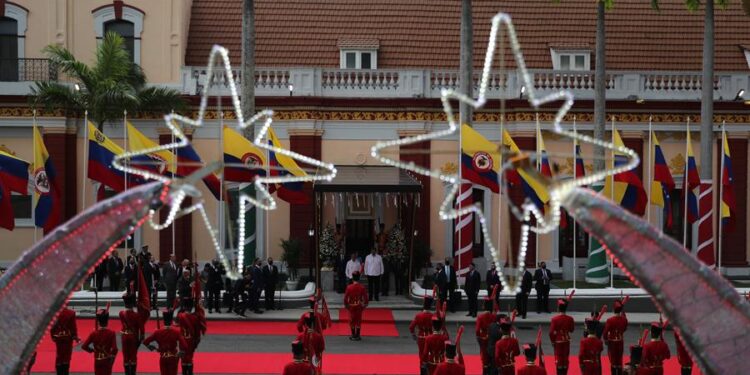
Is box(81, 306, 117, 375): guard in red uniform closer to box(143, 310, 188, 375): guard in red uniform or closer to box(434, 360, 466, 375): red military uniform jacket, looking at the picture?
box(143, 310, 188, 375): guard in red uniform

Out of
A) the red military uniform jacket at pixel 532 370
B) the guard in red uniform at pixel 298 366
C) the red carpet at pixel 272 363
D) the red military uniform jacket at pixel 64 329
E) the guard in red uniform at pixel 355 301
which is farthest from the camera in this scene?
the guard in red uniform at pixel 355 301

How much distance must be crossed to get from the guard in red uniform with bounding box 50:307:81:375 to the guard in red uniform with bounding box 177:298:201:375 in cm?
163

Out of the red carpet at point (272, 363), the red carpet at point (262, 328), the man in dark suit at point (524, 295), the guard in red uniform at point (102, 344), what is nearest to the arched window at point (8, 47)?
the red carpet at point (262, 328)

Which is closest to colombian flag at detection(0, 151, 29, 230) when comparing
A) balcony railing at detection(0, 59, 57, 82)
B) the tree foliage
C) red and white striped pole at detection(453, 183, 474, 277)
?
the tree foliage

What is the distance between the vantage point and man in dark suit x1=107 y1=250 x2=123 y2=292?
2647 cm

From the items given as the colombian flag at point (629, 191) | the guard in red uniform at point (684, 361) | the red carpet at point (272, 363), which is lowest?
the red carpet at point (272, 363)

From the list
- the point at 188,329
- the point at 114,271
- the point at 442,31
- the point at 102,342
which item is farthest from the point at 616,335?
the point at 442,31

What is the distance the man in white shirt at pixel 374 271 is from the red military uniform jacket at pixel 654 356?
1231 cm

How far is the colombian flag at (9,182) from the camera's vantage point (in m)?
22.6

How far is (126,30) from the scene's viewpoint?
3098 centimetres

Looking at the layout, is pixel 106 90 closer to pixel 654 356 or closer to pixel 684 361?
pixel 684 361

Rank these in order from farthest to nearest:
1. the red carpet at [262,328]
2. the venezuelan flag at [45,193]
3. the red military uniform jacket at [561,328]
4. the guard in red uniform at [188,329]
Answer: the venezuelan flag at [45,193], the red carpet at [262,328], the red military uniform jacket at [561,328], the guard in red uniform at [188,329]

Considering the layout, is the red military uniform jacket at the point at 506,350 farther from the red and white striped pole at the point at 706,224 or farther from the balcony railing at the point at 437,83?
the balcony railing at the point at 437,83

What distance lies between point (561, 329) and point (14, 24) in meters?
21.2
